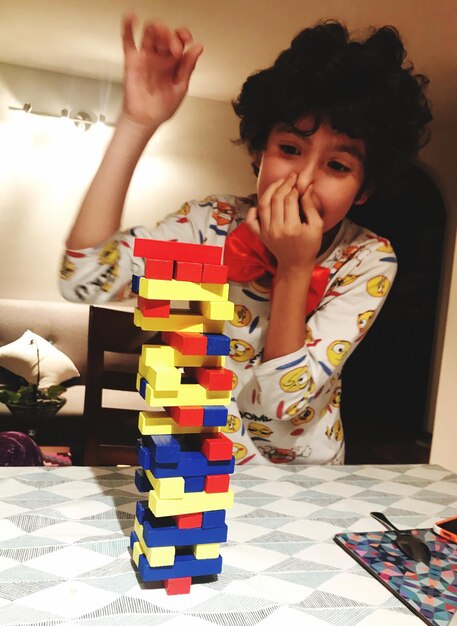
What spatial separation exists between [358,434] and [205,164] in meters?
0.92

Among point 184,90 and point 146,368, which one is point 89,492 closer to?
point 146,368

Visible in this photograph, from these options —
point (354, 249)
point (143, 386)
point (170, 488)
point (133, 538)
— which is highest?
point (354, 249)

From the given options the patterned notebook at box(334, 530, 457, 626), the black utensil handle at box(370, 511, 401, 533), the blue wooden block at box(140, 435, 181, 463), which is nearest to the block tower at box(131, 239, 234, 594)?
the blue wooden block at box(140, 435, 181, 463)

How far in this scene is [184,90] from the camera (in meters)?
1.40


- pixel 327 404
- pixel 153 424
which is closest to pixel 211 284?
pixel 153 424

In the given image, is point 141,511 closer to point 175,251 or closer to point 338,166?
point 175,251

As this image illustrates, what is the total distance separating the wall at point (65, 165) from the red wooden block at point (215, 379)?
71 cm

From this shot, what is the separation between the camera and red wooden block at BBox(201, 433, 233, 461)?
75cm

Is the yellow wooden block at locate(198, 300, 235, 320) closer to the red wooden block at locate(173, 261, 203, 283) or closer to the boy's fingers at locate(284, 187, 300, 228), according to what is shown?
the red wooden block at locate(173, 261, 203, 283)

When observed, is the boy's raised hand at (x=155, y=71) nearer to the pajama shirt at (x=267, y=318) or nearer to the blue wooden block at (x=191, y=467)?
the pajama shirt at (x=267, y=318)

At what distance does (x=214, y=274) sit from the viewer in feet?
2.54

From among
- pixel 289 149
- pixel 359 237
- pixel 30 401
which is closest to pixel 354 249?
pixel 359 237

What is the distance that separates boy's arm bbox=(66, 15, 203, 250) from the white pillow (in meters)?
0.36

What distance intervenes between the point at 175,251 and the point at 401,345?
4.65ft
